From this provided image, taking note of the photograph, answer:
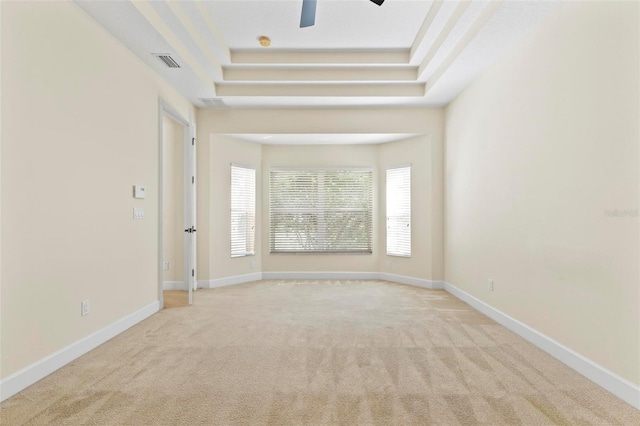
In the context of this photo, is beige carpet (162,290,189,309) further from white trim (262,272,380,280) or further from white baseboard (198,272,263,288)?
white trim (262,272,380,280)

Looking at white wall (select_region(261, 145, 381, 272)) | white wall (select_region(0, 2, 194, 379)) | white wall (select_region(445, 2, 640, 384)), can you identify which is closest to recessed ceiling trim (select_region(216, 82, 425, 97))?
white wall (select_region(445, 2, 640, 384))

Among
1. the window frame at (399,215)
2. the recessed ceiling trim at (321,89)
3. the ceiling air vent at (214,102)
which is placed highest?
the recessed ceiling trim at (321,89)

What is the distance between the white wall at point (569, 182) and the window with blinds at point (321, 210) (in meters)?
2.59

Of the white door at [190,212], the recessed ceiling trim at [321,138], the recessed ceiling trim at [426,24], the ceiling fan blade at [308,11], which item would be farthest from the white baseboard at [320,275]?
the ceiling fan blade at [308,11]

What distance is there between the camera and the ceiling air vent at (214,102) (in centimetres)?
521

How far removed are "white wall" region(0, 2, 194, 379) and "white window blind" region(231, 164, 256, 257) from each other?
2.10 metres

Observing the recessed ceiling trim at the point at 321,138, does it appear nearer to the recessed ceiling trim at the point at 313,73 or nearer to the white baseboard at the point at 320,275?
the recessed ceiling trim at the point at 313,73

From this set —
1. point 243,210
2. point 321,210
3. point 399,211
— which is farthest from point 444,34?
point 243,210

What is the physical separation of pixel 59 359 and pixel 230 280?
3291 millimetres

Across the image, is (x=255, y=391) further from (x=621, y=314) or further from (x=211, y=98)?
(x=211, y=98)

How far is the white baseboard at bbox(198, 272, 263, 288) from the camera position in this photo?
5594 millimetres

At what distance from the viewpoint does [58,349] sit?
2.65 meters

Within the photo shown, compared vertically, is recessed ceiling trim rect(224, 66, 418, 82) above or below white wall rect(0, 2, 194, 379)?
above

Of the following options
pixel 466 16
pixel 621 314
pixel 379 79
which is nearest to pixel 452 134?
pixel 379 79
